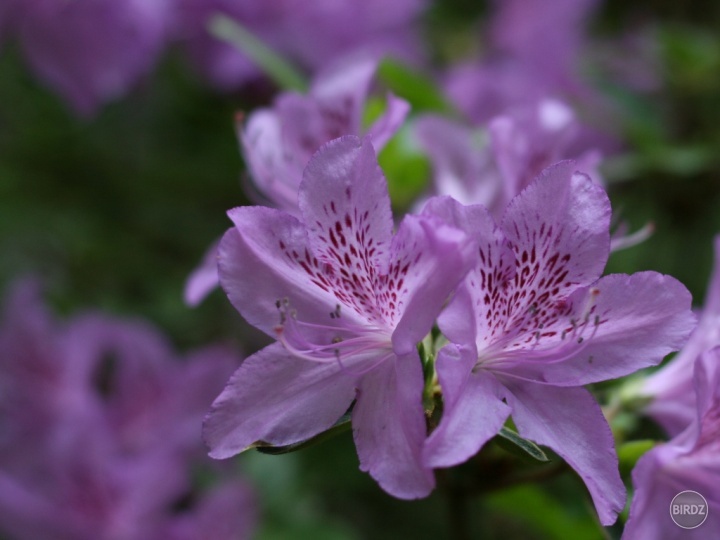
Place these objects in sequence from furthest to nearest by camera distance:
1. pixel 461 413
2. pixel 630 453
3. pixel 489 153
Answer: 1. pixel 489 153
2. pixel 630 453
3. pixel 461 413

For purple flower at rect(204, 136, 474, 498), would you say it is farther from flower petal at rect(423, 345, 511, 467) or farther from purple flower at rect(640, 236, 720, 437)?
purple flower at rect(640, 236, 720, 437)

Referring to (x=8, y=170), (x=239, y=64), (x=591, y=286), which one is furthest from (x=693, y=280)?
(x=8, y=170)

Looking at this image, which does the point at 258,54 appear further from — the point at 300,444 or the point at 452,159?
the point at 300,444

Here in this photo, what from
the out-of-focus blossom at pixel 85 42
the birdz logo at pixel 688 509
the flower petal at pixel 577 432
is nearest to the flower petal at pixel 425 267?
the flower petal at pixel 577 432

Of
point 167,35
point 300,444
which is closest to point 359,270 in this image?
point 300,444

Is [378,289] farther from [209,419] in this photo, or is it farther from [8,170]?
[8,170]

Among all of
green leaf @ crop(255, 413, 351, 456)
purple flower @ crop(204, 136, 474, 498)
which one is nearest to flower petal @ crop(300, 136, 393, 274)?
purple flower @ crop(204, 136, 474, 498)

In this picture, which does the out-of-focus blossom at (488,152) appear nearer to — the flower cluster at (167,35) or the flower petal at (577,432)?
the flower petal at (577,432)
